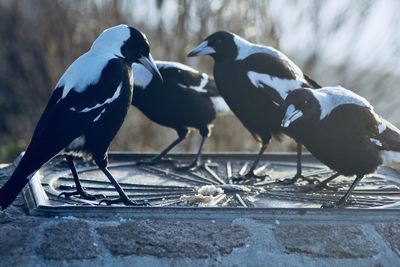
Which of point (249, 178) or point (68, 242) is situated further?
point (249, 178)

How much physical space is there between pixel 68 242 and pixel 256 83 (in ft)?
8.03

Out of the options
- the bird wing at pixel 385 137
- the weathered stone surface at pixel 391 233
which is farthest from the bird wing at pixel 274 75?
the weathered stone surface at pixel 391 233

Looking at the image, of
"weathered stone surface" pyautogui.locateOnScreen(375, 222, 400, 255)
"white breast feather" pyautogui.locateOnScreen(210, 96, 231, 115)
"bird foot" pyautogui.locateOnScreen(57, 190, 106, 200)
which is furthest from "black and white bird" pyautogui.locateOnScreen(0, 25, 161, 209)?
"white breast feather" pyautogui.locateOnScreen(210, 96, 231, 115)

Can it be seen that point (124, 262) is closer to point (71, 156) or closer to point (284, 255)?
point (284, 255)

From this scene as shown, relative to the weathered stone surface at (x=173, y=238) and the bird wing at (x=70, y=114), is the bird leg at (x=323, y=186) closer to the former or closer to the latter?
the weathered stone surface at (x=173, y=238)

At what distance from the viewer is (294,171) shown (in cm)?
641

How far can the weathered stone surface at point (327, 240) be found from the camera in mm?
4211

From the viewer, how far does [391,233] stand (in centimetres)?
440

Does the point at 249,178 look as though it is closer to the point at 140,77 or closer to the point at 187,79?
the point at 187,79

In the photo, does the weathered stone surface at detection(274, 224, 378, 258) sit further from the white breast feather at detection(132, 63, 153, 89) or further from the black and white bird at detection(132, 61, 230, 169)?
the white breast feather at detection(132, 63, 153, 89)

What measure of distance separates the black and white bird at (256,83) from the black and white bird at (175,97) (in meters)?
0.39

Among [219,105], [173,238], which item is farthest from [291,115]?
[219,105]

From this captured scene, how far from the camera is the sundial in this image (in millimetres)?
4938

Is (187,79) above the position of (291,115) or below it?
below
